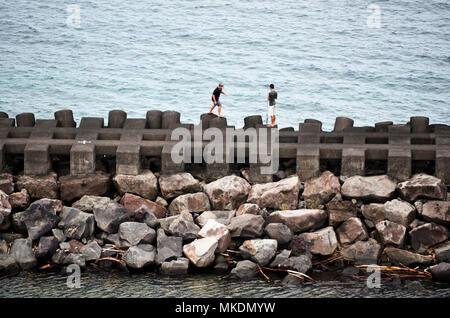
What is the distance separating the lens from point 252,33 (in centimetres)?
5603

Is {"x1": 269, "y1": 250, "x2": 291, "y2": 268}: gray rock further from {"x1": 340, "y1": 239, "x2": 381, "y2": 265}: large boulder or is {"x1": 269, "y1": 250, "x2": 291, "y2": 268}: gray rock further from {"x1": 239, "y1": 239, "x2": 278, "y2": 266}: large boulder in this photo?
{"x1": 340, "y1": 239, "x2": 381, "y2": 265}: large boulder

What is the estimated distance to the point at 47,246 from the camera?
67.1 ft

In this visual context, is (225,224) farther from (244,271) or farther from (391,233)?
(391,233)

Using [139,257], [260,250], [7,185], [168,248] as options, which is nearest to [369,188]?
[260,250]

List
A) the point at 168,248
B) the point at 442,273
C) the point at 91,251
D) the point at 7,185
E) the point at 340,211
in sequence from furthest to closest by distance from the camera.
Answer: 1. the point at 7,185
2. the point at 340,211
3. the point at 91,251
4. the point at 168,248
5. the point at 442,273

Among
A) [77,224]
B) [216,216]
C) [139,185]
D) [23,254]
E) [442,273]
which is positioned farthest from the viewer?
[139,185]

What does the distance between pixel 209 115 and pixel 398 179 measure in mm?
5736

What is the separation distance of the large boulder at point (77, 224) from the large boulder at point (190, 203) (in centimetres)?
218

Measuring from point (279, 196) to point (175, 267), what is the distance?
3.59 meters

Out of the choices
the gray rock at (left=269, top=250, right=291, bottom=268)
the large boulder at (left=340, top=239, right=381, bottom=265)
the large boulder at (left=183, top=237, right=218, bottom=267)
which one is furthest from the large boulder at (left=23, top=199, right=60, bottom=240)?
the large boulder at (left=340, top=239, right=381, bottom=265)

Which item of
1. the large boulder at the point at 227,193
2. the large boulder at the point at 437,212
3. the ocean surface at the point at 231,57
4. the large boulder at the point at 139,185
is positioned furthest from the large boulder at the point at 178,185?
the ocean surface at the point at 231,57

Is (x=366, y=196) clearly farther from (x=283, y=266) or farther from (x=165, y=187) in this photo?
(x=165, y=187)

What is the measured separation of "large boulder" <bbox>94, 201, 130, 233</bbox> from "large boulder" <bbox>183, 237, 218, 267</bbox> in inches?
76.7

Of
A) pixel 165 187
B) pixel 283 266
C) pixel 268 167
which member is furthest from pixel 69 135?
pixel 283 266
